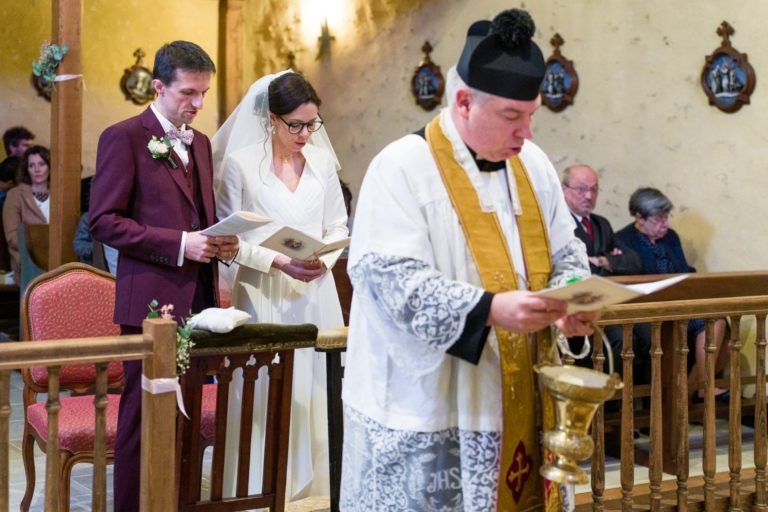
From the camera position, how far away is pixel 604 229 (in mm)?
6613

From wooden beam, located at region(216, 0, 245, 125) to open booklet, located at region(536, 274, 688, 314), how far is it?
8235 millimetres

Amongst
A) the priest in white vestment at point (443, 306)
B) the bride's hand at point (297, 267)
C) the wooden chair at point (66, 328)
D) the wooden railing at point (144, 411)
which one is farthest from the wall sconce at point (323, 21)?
the priest in white vestment at point (443, 306)

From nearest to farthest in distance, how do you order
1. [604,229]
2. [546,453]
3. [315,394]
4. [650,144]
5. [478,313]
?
[478,313]
[546,453]
[315,394]
[604,229]
[650,144]

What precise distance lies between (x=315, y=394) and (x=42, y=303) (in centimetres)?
119

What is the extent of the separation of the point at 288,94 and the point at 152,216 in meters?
0.72

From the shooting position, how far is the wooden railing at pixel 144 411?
2947 millimetres

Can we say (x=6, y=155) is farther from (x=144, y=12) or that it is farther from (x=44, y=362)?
(x=44, y=362)

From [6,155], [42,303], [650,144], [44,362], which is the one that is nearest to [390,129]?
[650,144]

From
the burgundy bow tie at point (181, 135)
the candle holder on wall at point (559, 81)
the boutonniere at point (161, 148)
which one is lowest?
the boutonniere at point (161, 148)

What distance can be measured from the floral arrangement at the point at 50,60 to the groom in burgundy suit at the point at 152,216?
1.99 m

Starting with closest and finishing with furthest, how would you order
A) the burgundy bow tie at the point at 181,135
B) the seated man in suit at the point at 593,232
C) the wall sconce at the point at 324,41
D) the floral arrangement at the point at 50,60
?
the burgundy bow tie at the point at 181,135 → the floral arrangement at the point at 50,60 → the seated man in suit at the point at 593,232 → the wall sconce at the point at 324,41

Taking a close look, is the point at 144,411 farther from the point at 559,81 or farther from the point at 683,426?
the point at 559,81

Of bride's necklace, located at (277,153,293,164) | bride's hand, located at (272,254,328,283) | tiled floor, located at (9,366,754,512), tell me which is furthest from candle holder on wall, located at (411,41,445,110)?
bride's hand, located at (272,254,328,283)

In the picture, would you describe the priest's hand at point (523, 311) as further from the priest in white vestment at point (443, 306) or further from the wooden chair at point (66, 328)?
the wooden chair at point (66, 328)
